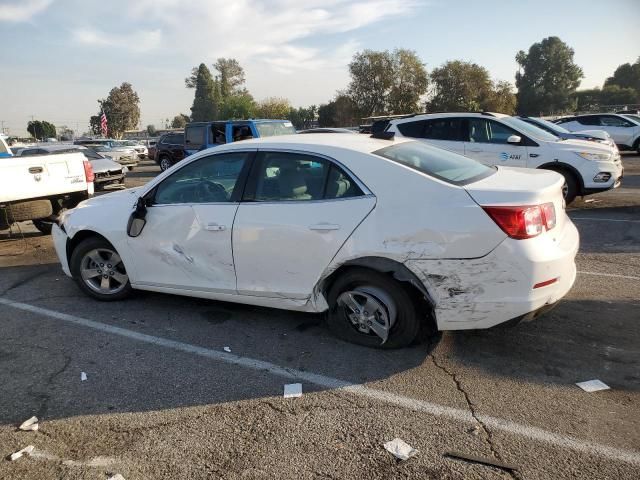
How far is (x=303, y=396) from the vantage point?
317 centimetres

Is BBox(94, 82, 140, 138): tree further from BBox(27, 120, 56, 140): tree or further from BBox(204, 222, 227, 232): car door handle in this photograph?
BBox(204, 222, 227, 232): car door handle

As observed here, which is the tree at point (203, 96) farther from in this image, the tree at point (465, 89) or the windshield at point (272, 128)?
the windshield at point (272, 128)

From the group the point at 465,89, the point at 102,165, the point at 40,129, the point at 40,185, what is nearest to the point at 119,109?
the point at 40,129

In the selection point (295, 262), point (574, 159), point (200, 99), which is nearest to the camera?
point (295, 262)

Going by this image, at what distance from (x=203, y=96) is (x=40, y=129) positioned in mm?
31445

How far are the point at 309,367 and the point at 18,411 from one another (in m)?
1.88

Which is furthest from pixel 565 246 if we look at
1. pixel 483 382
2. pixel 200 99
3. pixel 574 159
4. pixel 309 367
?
pixel 200 99

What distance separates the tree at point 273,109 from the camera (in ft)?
250

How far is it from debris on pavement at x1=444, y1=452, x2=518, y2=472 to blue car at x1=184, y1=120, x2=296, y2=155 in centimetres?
1014

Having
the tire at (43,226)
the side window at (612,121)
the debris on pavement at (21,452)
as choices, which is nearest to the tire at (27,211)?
the tire at (43,226)

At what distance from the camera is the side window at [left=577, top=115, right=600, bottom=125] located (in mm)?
19250

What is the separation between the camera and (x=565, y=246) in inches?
134

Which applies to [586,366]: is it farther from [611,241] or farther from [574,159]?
Answer: [574,159]

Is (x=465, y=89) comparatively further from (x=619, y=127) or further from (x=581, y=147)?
(x=581, y=147)
